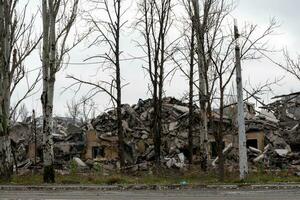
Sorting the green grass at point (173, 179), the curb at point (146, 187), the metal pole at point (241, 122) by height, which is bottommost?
the curb at point (146, 187)

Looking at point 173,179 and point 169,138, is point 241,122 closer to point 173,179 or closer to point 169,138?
point 173,179

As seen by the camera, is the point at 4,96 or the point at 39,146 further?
the point at 39,146

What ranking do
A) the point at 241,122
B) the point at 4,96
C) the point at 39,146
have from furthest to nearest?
1. the point at 39,146
2. the point at 4,96
3. the point at 241,122

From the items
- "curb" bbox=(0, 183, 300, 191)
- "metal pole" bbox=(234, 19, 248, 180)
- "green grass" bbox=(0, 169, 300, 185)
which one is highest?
"metal pole" bbox=(234, 19, 248, 180)

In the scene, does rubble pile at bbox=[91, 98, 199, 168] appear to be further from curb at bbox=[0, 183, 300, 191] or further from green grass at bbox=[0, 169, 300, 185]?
curb at bbox=[0, 183, 300, 191]

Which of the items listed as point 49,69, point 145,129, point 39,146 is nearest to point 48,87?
point 49,69

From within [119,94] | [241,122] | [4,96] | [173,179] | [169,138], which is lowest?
[173,179]

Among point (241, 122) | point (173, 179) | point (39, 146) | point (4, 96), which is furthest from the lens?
point (39, 146)

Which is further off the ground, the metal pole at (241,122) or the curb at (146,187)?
the metal pole at (241,122)

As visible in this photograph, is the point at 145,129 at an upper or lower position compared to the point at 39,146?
upper

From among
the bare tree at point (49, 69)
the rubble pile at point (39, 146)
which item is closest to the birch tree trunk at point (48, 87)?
the bare tree at point (49, 69)

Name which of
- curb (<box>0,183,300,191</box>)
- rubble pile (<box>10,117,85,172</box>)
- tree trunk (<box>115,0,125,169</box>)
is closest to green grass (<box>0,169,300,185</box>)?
curb (<box>0,183,300,191</box>)

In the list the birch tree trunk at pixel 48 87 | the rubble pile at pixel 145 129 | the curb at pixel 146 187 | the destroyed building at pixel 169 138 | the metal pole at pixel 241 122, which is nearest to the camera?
the curb at pixel 146 187

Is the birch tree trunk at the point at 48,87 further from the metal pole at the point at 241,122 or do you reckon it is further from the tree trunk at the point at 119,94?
the metal pole at the point at 241,122
